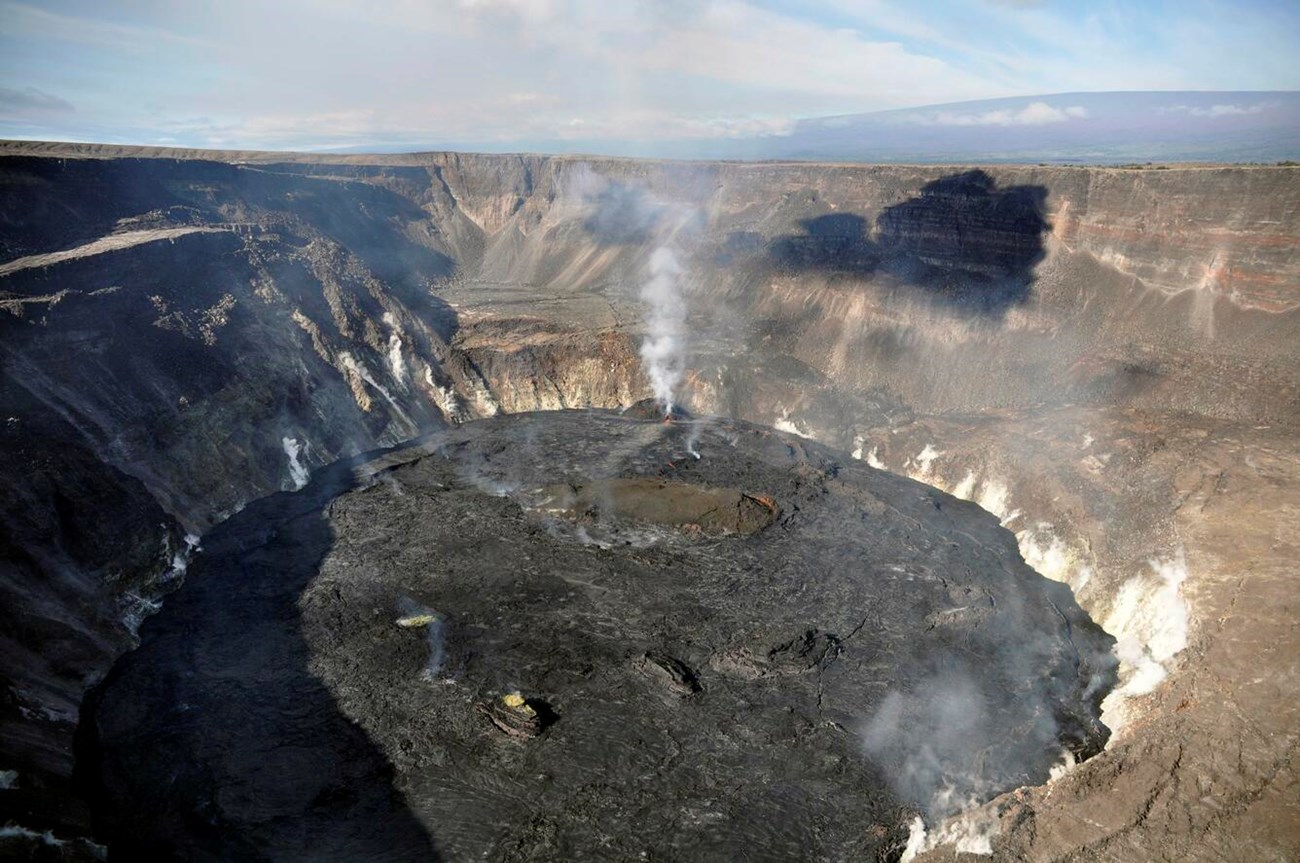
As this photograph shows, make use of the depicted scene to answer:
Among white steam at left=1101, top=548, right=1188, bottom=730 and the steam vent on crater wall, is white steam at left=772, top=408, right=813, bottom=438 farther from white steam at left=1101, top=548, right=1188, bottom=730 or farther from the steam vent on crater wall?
white steam at left=1101, top=548, right=1188, bottom=730

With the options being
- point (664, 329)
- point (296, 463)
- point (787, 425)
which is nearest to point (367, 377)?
point (296, 463)

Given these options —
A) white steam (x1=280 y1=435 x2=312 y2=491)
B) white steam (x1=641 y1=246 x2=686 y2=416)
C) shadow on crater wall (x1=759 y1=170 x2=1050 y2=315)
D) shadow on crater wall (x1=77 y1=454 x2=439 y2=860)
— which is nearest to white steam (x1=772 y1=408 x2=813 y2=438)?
white steam (x1=641 y1=246 x2=686 y2=416)

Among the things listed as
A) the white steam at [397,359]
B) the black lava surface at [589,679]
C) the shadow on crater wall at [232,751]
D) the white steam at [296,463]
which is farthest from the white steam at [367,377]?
the shadow on crater wall at [232,751]

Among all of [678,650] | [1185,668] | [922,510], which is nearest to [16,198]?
[678,650]

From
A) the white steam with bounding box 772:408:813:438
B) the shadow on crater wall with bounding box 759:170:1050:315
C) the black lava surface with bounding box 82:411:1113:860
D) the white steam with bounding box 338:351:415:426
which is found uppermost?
the shadow on crater wall with bounding box 759:170:1050:315

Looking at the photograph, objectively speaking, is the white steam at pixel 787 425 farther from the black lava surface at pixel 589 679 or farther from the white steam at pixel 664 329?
the black lava surface at pixel 589 679
